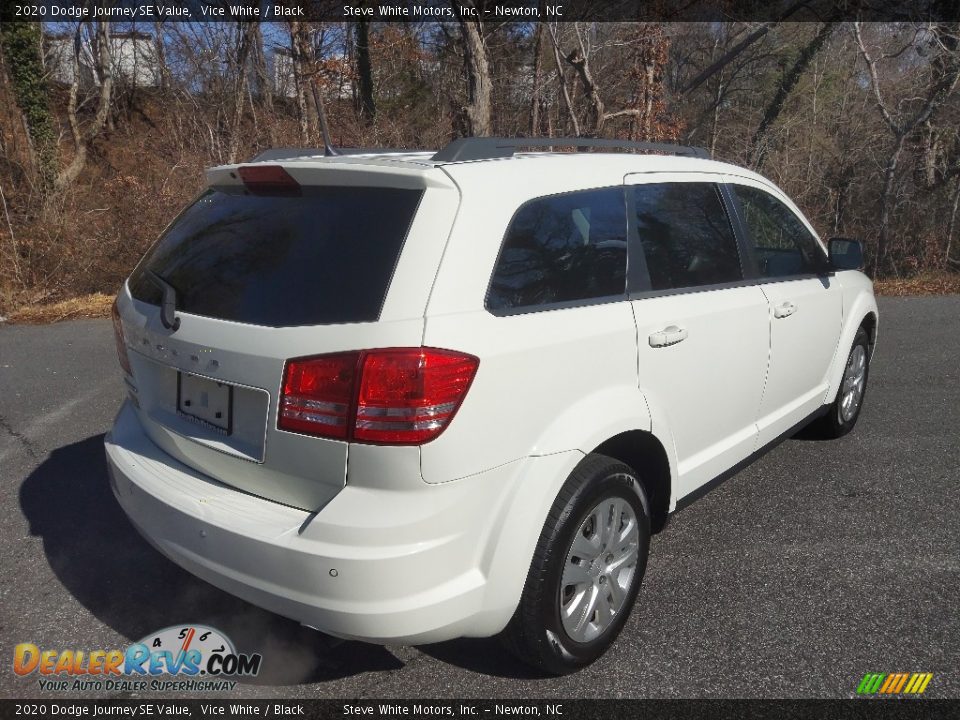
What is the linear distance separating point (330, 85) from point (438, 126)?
282 cm

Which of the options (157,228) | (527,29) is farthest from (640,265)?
(527,29)

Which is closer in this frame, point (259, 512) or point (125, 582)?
point (259, 512)

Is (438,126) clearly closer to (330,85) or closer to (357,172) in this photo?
(330,85)

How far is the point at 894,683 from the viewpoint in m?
2.59

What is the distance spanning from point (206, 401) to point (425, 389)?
0.84 metres

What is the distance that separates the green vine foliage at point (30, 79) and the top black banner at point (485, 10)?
0.28 m

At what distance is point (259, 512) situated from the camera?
7.56 feet

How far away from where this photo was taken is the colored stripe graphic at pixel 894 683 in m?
2.55

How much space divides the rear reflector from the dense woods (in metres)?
8.25

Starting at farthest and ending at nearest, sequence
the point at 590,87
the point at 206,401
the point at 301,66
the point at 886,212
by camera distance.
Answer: the point at 301,66 → the point at 886,212 → the point at 590,87 → the point at 206,401

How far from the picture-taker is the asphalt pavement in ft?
8.64

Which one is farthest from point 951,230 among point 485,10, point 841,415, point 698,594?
point 698,594

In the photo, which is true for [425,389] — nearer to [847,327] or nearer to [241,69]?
[847,327]

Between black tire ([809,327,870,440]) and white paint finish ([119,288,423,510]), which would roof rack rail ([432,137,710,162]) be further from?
black tire ([809,327,870,440])
